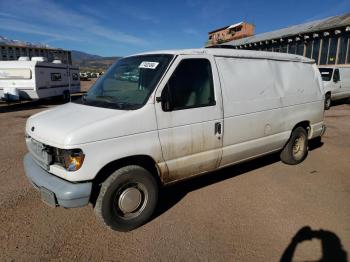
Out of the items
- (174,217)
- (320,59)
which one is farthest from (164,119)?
(320,59)

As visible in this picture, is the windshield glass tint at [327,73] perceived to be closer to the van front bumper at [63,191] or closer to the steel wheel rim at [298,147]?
the steel wheel rim at [298,147]

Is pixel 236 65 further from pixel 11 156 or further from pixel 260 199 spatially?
pixel 11 156

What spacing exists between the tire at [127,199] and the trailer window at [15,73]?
13.9 metres

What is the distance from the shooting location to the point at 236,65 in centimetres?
420

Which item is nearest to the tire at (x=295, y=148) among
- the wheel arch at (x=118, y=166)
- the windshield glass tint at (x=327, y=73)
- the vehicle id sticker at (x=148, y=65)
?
the wheel arch at (x=118, y=166)

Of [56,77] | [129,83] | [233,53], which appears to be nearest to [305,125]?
[233,53]

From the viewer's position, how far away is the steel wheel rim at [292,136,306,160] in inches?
217

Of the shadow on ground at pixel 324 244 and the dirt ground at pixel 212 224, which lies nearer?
the shadow on ground at pixel 324 244

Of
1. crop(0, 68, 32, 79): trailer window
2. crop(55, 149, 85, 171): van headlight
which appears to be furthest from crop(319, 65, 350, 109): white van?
crop(0, 68, 32, 79): trailer window

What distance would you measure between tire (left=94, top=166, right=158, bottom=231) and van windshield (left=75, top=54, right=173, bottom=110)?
0.81 meters

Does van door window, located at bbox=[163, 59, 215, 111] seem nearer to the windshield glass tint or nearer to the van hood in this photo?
the van hood

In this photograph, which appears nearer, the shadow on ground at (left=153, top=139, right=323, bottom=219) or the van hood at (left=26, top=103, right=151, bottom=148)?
the van hood at (left=26, top=103, right=151, bottom=148)

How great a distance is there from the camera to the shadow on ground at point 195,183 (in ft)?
13.6

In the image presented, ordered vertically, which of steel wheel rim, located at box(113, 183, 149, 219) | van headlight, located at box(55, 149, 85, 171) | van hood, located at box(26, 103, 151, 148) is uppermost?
van hood, located at box(26, 103, 151, 148)
